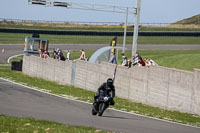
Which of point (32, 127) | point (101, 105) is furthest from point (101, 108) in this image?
point (32, 127)

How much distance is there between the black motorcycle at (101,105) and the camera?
17266mm

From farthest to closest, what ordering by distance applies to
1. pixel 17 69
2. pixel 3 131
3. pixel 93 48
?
pixel 93 48 < pixel 17 69 < pixel 3 131

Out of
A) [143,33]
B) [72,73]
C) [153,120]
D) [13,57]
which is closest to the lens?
[153,120]

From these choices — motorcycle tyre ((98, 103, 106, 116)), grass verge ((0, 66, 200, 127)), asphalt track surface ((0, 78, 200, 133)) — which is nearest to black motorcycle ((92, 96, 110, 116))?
motorcycle tyre ((98, 103, 106, 116))

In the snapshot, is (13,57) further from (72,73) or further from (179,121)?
(179,121)

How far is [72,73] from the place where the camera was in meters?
30.4

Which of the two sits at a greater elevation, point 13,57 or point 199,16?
point 199,16

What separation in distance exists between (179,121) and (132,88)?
6435mm

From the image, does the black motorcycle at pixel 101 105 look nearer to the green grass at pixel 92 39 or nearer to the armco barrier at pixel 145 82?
the armco barrier at pixel 145 82

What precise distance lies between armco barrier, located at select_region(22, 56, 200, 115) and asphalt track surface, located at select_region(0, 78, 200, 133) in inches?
113

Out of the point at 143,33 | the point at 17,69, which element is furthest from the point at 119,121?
the point at 143,33

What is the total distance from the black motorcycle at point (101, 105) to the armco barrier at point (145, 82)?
14.7ft

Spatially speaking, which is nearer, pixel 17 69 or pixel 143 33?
pixel 17 69

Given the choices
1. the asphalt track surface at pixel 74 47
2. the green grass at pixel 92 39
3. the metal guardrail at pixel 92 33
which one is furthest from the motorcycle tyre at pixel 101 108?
the metal guardrail at pixel 92 33
